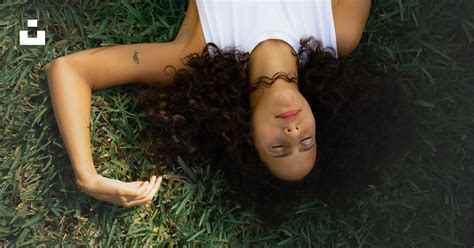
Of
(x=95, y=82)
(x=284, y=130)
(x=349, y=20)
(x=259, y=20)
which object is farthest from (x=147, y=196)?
(x=349, y=20)

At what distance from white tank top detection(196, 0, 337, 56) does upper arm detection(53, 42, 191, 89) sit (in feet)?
0.49

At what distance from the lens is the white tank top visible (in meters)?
2.03

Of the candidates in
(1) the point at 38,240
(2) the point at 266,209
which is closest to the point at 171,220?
(2) the point at 266,209

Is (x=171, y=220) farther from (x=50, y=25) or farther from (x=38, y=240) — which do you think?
(x=50, y=25)

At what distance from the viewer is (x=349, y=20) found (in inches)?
81.7

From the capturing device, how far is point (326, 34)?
6.77ft

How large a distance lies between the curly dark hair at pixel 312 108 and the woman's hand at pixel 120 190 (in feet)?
0.53

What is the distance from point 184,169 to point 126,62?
46cm

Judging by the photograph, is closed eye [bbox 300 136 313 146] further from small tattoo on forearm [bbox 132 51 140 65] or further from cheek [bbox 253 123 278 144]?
small tattoo on forearm [bbox 132 51 140 65]

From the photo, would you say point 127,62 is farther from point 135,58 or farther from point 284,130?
point 284,130

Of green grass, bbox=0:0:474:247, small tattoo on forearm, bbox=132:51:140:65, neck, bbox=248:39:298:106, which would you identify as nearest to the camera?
neck, bbox=248:39:298:106

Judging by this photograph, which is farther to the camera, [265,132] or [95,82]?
[95,82]

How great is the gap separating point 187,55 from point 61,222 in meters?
0.81

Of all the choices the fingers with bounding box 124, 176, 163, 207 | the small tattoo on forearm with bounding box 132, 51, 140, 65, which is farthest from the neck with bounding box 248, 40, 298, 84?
the fingers with bounding box 124, 176, 163, 207
